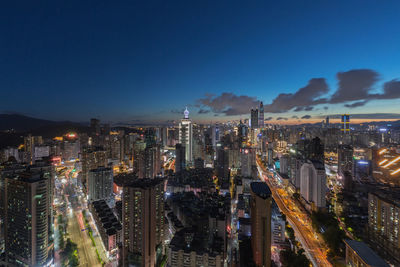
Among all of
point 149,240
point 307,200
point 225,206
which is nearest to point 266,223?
point 225,206

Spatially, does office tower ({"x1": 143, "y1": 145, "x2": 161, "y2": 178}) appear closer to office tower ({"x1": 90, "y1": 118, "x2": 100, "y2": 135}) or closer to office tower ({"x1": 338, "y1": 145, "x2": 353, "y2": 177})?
office tower ({"x1": 338, "y1": 145, "x2": 353, "y2": 177})

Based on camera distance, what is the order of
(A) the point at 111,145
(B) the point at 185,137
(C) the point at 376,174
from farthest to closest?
(A) the point at 111,145 → (B) the point at 185,137 → (C) the point at 376,174

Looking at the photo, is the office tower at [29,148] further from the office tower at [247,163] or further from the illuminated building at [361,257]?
the illuminated building at [361,257]

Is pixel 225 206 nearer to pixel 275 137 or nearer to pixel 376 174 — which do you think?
pixel 376 174

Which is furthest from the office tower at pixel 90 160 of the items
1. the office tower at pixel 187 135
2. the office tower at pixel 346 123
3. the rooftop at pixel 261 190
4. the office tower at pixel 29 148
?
the office tower at pixel 346 123

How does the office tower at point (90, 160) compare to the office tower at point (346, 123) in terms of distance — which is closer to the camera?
the office tower at point (90, 160)

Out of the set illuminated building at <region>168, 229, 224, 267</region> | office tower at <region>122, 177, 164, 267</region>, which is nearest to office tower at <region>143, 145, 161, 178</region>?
office tower at <region>122, 177, 164, 267</region>

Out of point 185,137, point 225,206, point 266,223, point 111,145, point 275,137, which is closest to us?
point 266,223

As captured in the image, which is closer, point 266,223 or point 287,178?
point 266,223
